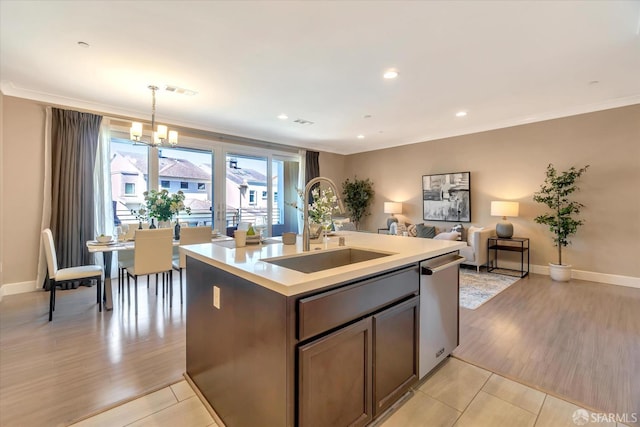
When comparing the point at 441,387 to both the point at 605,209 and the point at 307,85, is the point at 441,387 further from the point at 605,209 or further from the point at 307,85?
the point at 605,209

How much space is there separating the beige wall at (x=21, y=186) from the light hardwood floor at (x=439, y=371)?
0.62 m

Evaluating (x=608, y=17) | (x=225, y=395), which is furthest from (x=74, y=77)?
(x=608, y=17)

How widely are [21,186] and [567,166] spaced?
8.11 meters

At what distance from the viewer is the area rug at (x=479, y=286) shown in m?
3.62

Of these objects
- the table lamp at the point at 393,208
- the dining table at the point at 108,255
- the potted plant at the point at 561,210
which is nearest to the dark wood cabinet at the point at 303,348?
the dining table at the point at 108,255

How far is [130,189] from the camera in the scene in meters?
4.78

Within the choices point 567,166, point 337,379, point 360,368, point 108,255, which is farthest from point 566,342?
point 108,255

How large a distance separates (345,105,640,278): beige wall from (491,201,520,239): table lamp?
38cm

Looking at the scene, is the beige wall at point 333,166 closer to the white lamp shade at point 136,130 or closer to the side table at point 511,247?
the side table at point 511,247

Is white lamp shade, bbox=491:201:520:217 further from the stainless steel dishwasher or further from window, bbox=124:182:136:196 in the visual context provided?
window, bbox=124:182:136:196

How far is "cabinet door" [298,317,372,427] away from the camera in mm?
1190

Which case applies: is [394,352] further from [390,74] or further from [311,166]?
[311,166]

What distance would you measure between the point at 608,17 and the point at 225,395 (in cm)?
388

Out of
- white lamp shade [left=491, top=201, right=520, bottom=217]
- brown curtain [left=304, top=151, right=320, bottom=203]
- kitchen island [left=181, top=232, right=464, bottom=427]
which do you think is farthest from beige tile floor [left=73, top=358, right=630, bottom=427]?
brown curtain [left=304, top=151, right=320, bottom=203]
